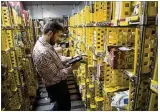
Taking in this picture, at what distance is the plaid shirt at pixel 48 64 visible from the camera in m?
2.27

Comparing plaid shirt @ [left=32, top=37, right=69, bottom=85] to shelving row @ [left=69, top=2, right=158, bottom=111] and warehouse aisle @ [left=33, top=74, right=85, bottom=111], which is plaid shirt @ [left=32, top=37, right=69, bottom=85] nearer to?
shelving row @ [left=69, top=2, right=158, bottom=111]

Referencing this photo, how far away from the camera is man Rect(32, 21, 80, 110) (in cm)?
229

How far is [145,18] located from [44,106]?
371cm

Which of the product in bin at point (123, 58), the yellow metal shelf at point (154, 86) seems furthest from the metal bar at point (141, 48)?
the product in bin at point (123, 58)

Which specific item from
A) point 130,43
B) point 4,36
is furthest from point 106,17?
point 4,36

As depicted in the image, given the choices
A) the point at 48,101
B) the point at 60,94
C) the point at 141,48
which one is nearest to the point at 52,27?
the point at 60,94

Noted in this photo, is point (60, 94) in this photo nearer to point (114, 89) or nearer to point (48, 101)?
point (114, 89)

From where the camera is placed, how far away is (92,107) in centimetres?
321

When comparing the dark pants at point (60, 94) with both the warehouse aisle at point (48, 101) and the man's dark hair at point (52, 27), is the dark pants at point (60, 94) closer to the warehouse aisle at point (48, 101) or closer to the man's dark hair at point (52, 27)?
the man's dark hair at point (52, 27)

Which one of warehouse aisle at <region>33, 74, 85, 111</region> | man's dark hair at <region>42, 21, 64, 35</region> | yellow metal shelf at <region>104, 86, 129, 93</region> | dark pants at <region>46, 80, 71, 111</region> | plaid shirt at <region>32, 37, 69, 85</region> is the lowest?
warehouse aisle at <region>33, 74, 85, 111</region>

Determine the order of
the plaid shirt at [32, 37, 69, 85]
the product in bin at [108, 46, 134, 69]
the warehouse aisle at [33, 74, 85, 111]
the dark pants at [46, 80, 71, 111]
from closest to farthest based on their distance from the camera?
the product in bin at [108, 46, 134, 69] < the plaid shirt at [32, 37, 69, 85] < the dark pants at [46, 80, 71, 111] < the warehouse aisle at [33, 74, 85, 111]

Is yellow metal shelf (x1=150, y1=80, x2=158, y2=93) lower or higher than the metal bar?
lower

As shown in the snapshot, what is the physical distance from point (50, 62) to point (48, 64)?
39 millimetres

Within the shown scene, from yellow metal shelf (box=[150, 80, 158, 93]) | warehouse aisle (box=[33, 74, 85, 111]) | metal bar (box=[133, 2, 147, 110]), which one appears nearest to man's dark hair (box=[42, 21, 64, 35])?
metal bar (box=[133, 2, 147, 110])
